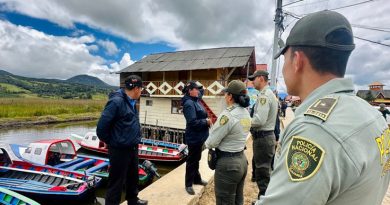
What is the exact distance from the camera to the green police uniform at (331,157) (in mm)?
713

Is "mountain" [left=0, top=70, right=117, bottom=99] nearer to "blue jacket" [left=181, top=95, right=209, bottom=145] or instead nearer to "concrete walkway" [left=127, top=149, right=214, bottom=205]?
"concrete walkway" [left=127, top=149, right=214, bottom=205]

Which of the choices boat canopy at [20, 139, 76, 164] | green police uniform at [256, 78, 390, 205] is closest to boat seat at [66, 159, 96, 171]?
boat canopy at [20, 139, 76, 164]

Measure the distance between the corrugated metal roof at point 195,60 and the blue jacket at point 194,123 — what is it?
1129 centimetres

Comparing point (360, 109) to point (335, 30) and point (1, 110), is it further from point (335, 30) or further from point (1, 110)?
point (1, 110)

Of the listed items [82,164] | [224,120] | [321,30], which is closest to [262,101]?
[224,120]

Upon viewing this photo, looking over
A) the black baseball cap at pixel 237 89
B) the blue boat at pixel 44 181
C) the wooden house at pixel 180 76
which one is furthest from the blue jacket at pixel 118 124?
the wooden house at pixel 180 76

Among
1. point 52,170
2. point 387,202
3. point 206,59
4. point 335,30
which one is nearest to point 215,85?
point 206,59

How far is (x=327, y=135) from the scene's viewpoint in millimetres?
729

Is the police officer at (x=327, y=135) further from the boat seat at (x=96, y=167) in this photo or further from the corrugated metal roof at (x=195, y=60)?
the corrugated metal roof at (x=195, y=60)

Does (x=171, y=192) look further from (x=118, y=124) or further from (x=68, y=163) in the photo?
(x=68, y=163)

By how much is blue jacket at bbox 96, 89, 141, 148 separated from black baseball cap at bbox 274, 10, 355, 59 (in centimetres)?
300

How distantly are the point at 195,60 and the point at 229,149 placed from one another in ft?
52.8

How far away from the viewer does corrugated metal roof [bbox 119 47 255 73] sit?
16.2 metres

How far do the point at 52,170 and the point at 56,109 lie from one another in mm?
29023
